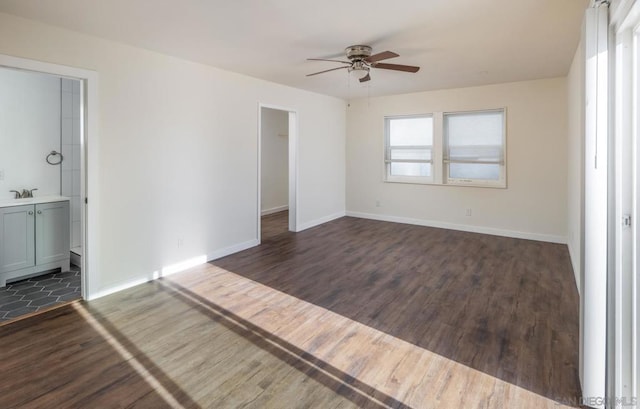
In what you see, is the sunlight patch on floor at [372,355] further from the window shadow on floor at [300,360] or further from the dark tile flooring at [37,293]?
the dark tile flooring at [37,293]

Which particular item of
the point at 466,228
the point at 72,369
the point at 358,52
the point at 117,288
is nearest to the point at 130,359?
the point at 72,369

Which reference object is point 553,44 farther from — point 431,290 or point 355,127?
point 355,127

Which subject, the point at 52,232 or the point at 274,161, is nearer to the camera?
the point at 52,232

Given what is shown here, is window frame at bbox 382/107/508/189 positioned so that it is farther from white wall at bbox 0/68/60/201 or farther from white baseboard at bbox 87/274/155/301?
white wall at bbox 0/68/60/201

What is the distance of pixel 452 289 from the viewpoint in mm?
3598

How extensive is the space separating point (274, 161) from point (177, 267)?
15.4 feet

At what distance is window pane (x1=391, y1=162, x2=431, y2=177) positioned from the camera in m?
6.67

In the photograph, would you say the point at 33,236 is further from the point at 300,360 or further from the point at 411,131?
the point at 411,131

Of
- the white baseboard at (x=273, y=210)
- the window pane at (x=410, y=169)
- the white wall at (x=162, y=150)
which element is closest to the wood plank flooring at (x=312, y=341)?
the white wall at (x=162, y=150)

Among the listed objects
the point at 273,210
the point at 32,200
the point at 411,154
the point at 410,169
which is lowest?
the point at 273,210

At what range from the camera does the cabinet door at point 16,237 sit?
3766 millimetres

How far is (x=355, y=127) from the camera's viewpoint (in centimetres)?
737

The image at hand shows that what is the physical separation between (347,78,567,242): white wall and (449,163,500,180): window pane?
216mm

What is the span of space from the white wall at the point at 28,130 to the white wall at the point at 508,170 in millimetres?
5127
